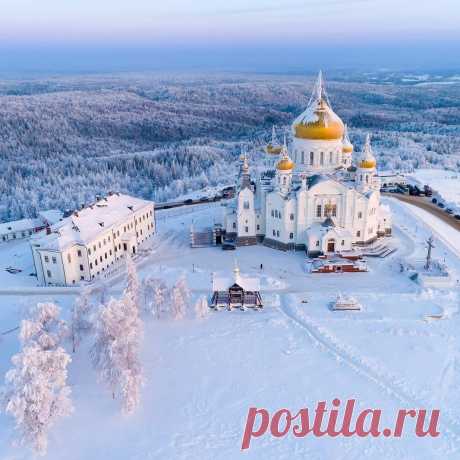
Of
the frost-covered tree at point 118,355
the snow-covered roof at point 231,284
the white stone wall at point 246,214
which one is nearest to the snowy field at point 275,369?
the frost-covered tree at point 118,355

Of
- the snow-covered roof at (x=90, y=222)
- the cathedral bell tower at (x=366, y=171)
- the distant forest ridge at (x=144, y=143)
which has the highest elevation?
the cathedral bell tower at (x=366, y=171)

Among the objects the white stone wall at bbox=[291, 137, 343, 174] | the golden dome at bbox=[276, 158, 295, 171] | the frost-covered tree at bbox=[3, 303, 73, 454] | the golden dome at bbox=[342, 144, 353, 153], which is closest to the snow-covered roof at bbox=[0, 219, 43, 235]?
the golden dome at bbox=[276, 158, 295, 171]

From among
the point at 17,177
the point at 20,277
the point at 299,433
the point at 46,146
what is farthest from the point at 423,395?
the point at 46,146

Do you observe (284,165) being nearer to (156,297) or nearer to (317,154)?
(317,154)

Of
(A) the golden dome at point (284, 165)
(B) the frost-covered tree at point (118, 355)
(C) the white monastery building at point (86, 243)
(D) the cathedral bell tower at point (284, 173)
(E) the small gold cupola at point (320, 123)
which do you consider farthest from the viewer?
(E) the small gold cupola at point (320, 123)

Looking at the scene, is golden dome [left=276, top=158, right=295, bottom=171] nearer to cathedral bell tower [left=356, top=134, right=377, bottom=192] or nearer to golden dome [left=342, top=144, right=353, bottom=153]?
cathedral bell tower [left=356, top=134, right=377, bottom=192]

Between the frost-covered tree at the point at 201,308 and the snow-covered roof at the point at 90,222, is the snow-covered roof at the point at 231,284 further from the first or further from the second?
the snow-covered roof at the point at 90,222
